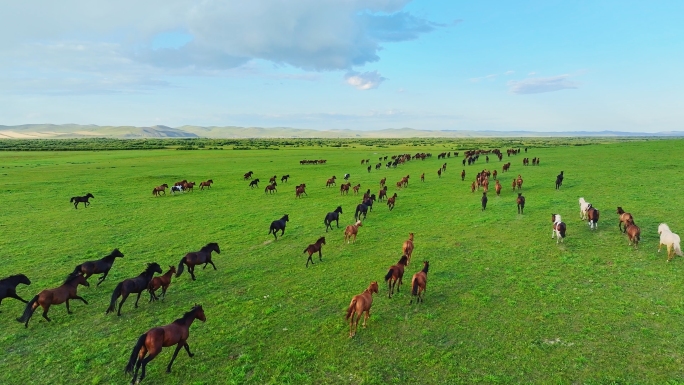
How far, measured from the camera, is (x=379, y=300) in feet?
33.7

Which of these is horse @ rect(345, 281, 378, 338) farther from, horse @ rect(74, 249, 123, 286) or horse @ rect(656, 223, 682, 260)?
horse @ rect(656, 223, 682, 260)

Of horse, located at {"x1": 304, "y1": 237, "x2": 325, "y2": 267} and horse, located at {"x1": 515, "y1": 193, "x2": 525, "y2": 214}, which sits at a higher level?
horse, located at {"x1": 515, "y1": 193, "x2": 525, "y2": 214}

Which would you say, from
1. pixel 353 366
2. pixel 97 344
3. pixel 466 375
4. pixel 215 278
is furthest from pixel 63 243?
pixel 466 375

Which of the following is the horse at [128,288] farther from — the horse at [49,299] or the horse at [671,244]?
the horse at [671,244]

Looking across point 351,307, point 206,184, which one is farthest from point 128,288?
point 206,184

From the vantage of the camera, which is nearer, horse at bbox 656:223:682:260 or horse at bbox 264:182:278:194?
horse at bbox 656:223:682:260

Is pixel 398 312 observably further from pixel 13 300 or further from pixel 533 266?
pixel 13 300

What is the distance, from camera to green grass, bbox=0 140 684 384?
7.36m

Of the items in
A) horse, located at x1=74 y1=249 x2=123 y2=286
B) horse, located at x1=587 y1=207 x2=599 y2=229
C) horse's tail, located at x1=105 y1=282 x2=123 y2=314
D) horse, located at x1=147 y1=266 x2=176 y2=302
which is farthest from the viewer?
horse, located at x1=587 y1=207 x2=599 y2=229

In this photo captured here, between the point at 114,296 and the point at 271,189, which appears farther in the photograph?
the point at 271,189

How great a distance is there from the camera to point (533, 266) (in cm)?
1228

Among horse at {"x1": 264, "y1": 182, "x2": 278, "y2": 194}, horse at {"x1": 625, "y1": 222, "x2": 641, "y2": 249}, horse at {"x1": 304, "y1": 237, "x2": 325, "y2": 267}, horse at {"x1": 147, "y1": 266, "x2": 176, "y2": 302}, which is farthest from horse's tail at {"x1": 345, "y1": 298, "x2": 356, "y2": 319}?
horse at {"x1": 264, "y1": 182, "x2": 278, "y2": 194}

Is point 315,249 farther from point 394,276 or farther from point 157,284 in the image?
point 157,284

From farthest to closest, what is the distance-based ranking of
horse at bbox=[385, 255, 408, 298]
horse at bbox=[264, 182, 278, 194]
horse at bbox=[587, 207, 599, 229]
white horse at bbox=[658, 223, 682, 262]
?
horse at bbox=[264, 182, 278, 194] → horse at bbox=[587, 207, 599, 229] → white horse at bbox=[658, 223, 682, 262] → horse at bbox=[385, 255, 408, 298]
